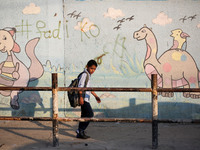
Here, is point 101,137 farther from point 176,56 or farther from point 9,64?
point 9,64

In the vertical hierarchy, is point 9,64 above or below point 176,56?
below

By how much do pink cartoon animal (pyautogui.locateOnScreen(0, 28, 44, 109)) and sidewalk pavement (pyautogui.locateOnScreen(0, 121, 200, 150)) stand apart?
1.00 m

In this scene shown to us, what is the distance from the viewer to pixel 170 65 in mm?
7109

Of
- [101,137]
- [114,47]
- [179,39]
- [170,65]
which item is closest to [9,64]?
[114,47]

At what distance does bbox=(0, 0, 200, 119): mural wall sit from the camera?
23.2 ft

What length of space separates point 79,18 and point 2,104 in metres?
2.82

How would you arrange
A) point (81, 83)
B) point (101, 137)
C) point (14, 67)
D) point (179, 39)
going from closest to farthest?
1. point (81, 83)
2. point (101, 137)
3. point (179, 39)
4. point (14, 67)

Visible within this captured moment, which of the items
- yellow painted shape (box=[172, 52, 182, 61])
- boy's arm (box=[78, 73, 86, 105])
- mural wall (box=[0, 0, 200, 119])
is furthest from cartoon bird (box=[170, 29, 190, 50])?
boy's arm (box=[78, 73, 86, 105])

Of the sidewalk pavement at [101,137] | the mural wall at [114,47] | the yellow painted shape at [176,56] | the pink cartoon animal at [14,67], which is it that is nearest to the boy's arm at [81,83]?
the sidewalk pavement at [101,137]

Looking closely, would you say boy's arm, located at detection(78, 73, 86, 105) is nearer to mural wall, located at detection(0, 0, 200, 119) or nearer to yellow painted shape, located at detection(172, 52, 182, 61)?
mural wall, located at detection(0, 0, 200, 119)

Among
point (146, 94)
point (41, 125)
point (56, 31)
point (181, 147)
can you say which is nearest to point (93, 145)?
point (181, 147)

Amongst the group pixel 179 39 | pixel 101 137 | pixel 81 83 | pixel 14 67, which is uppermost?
pixel 179 39

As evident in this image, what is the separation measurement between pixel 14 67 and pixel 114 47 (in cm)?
249

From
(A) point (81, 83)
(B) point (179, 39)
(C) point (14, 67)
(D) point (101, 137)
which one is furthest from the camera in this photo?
(C) point (14, 67)
